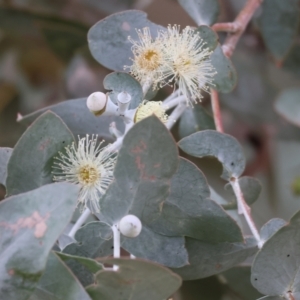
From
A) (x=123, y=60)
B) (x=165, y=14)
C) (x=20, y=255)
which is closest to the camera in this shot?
(x=20, y=255)

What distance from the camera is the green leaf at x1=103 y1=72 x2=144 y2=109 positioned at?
0.57 metres

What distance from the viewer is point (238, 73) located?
1.25m

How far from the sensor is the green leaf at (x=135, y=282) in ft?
1.33

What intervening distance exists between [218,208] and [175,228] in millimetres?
52

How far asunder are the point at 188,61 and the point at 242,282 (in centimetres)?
30

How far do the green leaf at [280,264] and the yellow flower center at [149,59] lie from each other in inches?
9.6

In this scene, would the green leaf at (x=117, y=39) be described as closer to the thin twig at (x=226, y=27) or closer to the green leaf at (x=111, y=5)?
the thin twig at (x=226, y=27)

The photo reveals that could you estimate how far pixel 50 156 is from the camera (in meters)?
0.54

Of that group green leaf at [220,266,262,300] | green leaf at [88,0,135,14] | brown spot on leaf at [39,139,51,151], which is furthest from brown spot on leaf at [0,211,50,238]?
green leaf at [88,0,135,14]

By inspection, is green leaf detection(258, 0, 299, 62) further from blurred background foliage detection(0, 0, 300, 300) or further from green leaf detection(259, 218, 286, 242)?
green leaf detection(259, 218, 286, 242)

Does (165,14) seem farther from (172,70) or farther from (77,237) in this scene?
(77,237)

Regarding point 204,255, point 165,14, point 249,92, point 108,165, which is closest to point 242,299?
point 204,255

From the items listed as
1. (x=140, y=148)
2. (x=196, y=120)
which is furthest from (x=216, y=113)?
(x=140, y=148)

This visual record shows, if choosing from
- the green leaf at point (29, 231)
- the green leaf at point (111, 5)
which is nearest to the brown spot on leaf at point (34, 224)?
the green leaf at point (29, 231)
